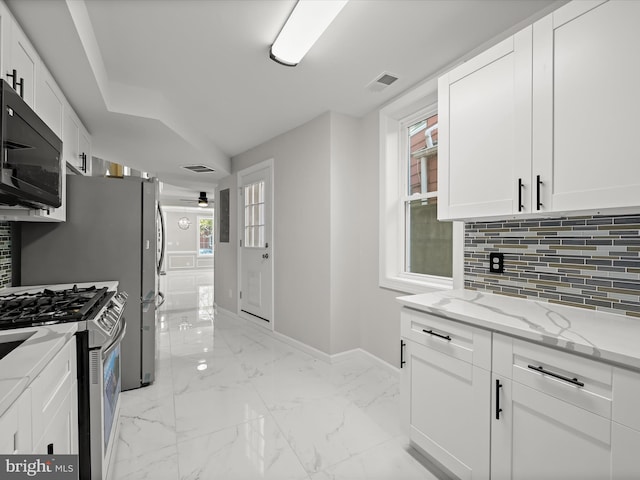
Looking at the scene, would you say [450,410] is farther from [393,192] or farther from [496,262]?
[393,192]

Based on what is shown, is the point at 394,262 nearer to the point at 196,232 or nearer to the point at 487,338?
the point at 487,338

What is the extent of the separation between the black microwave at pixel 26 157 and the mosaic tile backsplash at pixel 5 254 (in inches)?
31.7

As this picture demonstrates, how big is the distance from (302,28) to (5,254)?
2.38m

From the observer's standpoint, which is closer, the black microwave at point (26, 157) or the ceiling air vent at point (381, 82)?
the black microwave at point (26, 157)

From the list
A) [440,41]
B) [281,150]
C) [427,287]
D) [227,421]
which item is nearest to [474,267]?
[427,287]

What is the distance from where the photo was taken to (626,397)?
913 millimetres

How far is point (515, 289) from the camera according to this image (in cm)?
179

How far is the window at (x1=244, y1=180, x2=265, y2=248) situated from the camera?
4.02 metres

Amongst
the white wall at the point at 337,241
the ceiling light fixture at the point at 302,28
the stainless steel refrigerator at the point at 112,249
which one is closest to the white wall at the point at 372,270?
the white wall at the point at 337,241

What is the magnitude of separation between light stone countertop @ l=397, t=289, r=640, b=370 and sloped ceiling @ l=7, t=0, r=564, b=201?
5.25ft

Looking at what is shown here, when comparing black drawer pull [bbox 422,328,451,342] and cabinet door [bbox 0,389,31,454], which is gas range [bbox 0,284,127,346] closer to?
cabinet door [bbox 0,389,31,454]

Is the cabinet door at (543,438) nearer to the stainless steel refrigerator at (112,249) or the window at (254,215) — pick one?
the stainless steel refrigerator at (112,249)

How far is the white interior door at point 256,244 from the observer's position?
3.82m

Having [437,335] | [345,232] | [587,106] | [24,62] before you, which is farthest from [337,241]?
[24,62]
